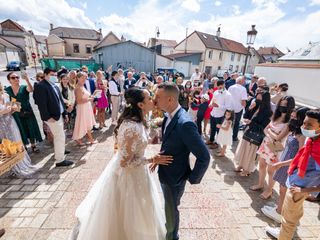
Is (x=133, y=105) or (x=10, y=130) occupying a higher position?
(x=133, y=105)

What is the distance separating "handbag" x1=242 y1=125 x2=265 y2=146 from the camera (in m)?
3.87

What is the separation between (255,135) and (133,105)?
2939 millimetres

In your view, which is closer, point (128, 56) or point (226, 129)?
point (226, 129)

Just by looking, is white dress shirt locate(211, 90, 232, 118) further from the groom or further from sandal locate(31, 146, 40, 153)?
sandal locate(31, 146, 40, 153)

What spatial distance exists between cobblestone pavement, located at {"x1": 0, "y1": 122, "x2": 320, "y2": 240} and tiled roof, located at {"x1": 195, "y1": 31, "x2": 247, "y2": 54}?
3353 centimetres

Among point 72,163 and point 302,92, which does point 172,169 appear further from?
point 302,92

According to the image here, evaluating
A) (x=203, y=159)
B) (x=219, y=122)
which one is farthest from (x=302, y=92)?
(x=203, y=159)

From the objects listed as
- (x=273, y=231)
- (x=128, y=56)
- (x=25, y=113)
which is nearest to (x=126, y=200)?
(x=273, y=231)

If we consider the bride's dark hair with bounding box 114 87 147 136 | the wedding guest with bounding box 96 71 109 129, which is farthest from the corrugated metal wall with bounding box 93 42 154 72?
the bride's dark hair with bounding box 114 87 147 136

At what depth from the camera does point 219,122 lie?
5617 millimetres

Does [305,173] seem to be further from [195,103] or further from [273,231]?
[195,103]

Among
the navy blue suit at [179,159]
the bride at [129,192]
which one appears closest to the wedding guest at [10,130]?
the bride at [129,192]

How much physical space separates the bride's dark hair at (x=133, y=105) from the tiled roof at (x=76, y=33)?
53.3 m

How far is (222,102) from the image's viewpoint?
530cm
